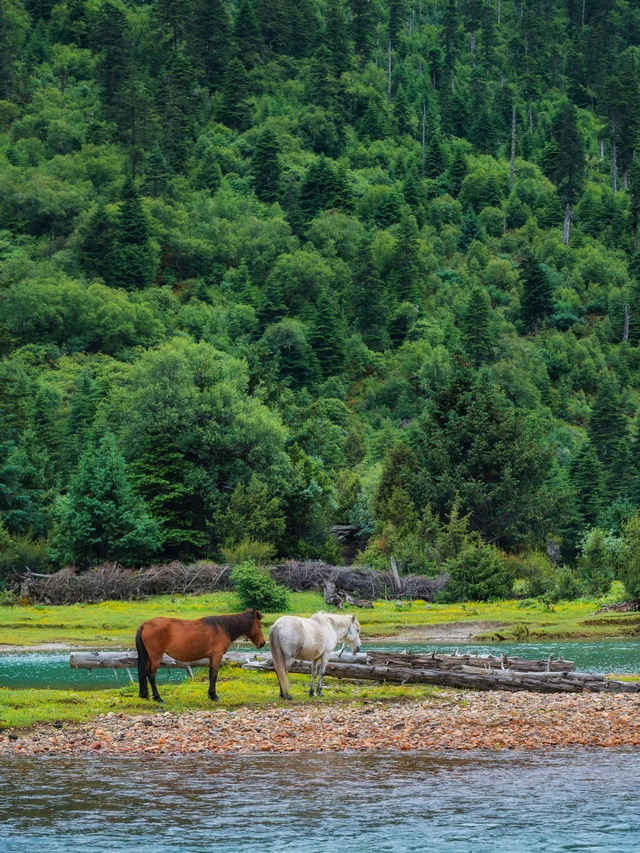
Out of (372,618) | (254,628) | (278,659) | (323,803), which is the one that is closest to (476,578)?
(372,618)

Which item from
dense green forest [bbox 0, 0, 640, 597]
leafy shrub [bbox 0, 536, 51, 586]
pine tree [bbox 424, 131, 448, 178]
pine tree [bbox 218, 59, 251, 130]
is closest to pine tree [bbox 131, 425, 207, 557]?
dense green forest [bbox 0, 0, 640, 597]

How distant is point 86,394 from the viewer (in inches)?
3696

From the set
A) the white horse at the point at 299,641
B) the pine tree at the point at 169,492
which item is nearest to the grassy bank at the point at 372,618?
the pine tree at the point at 169,492

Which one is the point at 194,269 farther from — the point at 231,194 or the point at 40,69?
Result: the point at 40,69

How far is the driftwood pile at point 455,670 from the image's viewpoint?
1075 inches

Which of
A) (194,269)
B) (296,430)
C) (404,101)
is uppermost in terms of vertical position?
(404,101)

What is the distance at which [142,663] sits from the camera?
24.4 m

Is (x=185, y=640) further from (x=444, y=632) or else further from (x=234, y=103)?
(x=234, y=103)

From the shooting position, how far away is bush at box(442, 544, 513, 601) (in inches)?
2270

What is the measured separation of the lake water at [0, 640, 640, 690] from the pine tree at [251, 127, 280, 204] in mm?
131297

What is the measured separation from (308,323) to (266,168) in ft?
137

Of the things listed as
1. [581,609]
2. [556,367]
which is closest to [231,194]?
[556,367]

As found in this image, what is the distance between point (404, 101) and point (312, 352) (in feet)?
279

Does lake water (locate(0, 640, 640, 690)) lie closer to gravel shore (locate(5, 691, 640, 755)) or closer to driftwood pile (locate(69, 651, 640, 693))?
driftwood pile (locate(69, 651, 640, 693))
